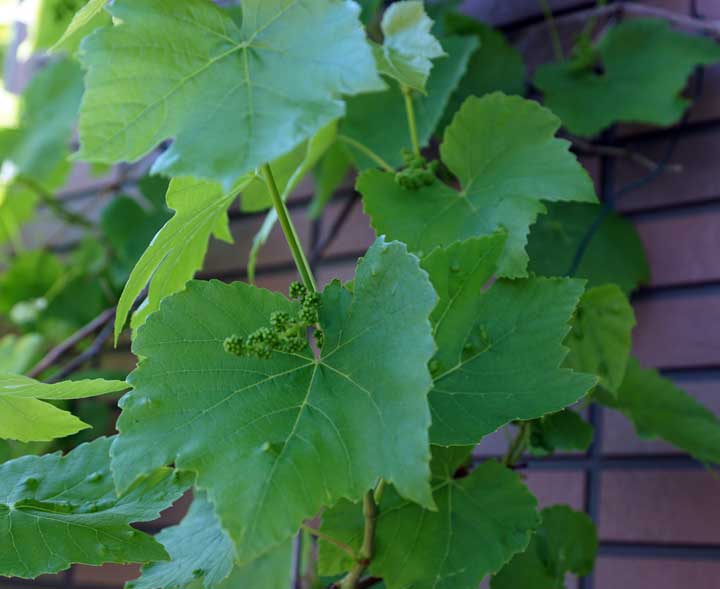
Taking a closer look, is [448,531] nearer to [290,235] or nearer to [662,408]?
[290,235]

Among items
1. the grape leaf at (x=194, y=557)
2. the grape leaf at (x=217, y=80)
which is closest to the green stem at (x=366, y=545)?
the grape leaf at (x=194, y=557)

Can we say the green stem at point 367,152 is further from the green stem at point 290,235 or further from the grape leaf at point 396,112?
the green stem at point 290,235

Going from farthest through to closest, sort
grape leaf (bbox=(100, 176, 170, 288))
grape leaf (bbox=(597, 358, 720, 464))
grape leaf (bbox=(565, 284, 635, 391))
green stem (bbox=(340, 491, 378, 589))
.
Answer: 1. grape leaf (bbox=(100, 176, 170, 288))
2. grape leaf (bbox=(597, 358, 720, 464))
3. grape leaf (bbox=(565, 284, 635, 391))
4. green stem (bbox=(340, 491, 378, 589))

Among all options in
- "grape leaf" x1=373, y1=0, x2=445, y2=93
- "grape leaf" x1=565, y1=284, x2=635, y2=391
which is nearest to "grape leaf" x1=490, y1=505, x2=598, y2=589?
"grape leaf" x1=565, y1=284, x2=635, y2=391

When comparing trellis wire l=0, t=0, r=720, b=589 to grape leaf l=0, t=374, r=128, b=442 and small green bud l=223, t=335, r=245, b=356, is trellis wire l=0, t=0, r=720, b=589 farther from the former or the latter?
small green bud l=223, t=335, r=245, b=356

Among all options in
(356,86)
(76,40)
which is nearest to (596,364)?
(356,86)

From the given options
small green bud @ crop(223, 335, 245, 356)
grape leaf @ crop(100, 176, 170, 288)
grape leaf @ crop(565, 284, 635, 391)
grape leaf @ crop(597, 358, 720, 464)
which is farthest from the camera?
grape leaf @ crop(100, 176, 170, 288)
